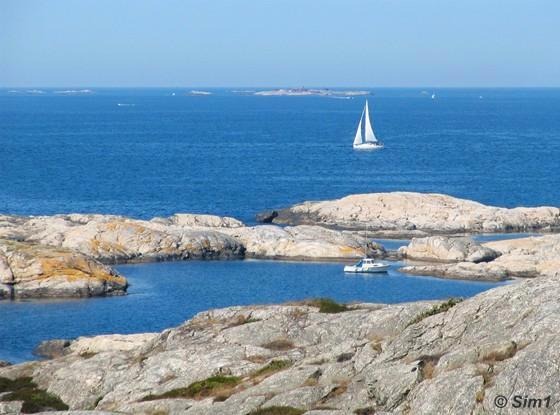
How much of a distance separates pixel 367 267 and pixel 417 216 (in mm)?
20109

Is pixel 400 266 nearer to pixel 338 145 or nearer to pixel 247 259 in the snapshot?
pixel 247 259

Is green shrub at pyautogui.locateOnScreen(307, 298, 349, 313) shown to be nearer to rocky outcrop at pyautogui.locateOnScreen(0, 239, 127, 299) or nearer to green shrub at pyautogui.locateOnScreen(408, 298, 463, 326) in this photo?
green shrub at pyautogui.locateOnScreen(408, 298, 463, 326)

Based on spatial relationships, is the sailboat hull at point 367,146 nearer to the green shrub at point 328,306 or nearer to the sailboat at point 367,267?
the sailboat at point 367,267

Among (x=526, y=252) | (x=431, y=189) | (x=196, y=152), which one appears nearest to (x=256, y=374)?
(x=526, y=252)

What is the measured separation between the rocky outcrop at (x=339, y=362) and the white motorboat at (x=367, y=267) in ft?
139

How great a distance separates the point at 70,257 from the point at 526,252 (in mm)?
30500

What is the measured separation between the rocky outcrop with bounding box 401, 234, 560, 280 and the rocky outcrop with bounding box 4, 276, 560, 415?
40.8 meters

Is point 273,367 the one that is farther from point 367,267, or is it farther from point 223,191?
point 223,191

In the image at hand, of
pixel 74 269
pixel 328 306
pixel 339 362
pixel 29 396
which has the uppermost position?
pixel 339 362

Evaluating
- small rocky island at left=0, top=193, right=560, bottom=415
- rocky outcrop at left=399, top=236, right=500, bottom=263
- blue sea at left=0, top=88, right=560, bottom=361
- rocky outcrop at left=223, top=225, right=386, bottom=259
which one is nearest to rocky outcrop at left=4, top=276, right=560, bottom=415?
small rocky island at left=0, top=193, right=560, bottom=415

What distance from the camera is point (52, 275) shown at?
75062mm

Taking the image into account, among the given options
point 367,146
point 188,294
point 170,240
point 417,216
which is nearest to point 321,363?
point 188,294

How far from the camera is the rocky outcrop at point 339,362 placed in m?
27.1

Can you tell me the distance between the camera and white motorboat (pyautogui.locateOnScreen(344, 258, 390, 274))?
273 feet
